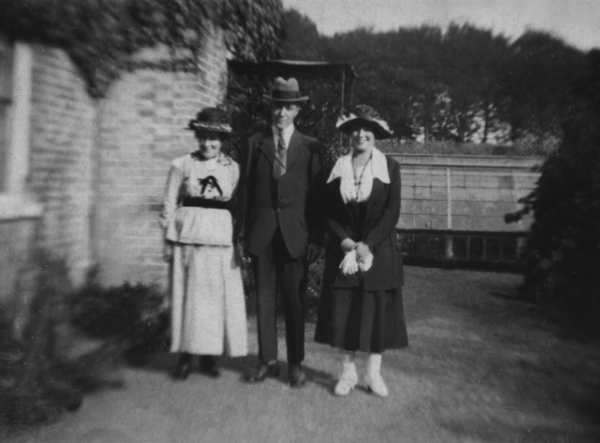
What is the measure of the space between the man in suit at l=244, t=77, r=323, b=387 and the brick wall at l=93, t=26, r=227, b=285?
1.94m

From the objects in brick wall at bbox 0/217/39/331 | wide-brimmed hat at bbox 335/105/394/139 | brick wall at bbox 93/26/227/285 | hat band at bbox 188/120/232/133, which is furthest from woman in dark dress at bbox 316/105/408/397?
brick wall at bbox 93/26/227/285

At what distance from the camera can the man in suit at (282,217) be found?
167 inches

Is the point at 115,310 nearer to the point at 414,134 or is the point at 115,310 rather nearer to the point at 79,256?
the point at 79,256

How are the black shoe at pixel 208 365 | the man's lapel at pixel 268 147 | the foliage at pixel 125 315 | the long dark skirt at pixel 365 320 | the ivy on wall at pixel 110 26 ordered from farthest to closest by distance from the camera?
1. the foliage at pixel 125 315
2. the ivy on wall at pixel 110 26
3. the black shoe at pixel 208 365
4. the man's lapel at pixel 268 147
5. the long dark skirt at pixel 365 320

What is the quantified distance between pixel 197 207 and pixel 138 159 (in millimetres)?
2026

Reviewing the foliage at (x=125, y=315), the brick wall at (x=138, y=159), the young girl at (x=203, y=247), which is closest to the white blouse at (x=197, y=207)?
the young girl at (x=203, y=247)

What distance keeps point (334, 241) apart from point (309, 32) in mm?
30945

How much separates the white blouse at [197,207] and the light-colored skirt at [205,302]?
9 centimetres

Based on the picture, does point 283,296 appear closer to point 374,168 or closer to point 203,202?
point 203,202

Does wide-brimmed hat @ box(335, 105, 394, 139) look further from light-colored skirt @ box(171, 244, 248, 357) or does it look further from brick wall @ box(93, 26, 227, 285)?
brick wall @ box(93, 26, 227, 285)

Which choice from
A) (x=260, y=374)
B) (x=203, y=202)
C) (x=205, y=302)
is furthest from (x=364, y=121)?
(x=260, y=374)

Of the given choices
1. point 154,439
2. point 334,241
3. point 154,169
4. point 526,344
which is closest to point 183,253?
point 334,241

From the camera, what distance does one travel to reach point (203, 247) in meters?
4.29

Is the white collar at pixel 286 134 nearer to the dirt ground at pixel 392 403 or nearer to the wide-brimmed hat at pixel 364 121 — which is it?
the wide-brimmed hat at pixel 364 121
